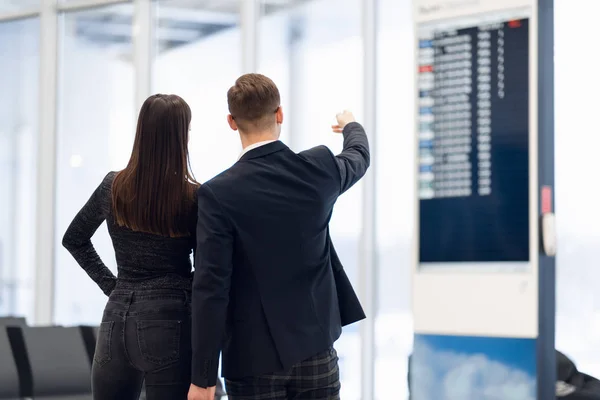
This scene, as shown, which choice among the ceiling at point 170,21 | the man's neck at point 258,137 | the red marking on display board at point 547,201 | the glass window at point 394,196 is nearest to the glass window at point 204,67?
the ceiling at point 170,21

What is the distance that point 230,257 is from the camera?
7.00ft

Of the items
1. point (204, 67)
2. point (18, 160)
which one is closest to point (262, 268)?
point (204, 67)

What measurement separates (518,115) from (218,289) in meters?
1.83

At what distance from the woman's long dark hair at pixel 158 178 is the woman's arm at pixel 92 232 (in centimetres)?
6

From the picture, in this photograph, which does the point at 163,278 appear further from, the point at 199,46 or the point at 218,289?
the point at 199,46

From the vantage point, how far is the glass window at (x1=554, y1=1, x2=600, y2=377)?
4.92 meters

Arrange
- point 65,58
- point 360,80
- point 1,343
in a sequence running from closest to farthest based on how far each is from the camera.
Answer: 1. point 1,343
2. point 360,80
3. point 65,58

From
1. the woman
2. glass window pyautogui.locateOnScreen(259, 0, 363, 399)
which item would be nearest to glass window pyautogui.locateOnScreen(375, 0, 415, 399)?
glass window pyautogui.locateOnScreen(259, 0, 363, 399)

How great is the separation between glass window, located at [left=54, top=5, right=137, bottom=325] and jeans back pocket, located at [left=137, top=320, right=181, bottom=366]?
4.96 metres

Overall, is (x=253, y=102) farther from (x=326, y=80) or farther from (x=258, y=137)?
(x=326, y=80)

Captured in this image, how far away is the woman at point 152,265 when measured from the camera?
2.19 m

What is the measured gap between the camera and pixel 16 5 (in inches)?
299

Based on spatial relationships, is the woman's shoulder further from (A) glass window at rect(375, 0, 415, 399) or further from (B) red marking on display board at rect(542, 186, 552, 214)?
(A) glass window at rect(375, 0, 415, 399)

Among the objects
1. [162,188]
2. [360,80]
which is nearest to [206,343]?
[162,188]
